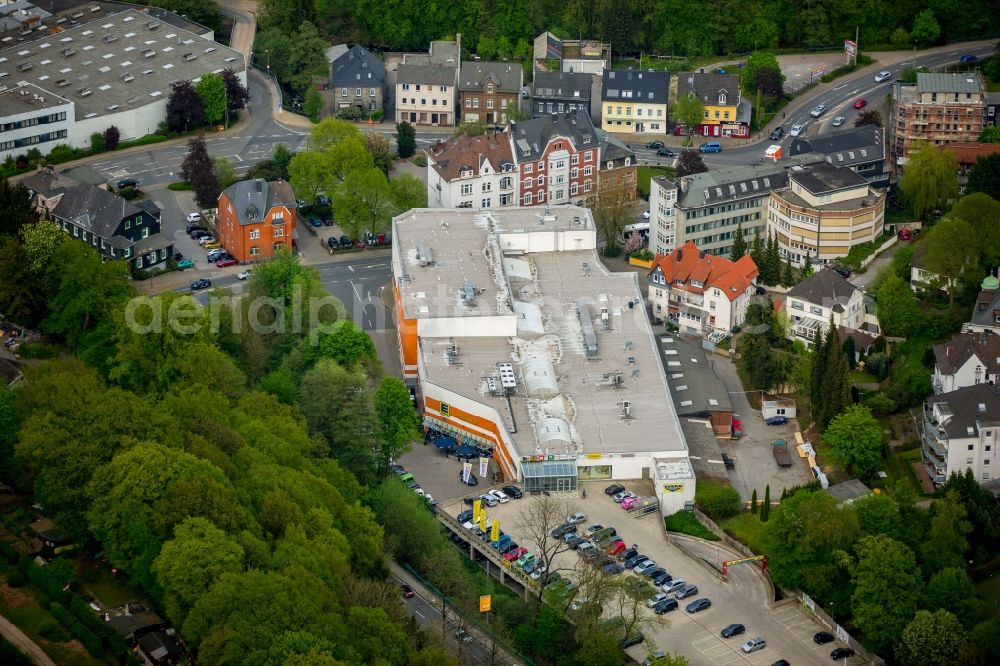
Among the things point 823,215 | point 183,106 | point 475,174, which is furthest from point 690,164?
point 183,106

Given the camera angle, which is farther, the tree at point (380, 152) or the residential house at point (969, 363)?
the tree at point (380, 152)

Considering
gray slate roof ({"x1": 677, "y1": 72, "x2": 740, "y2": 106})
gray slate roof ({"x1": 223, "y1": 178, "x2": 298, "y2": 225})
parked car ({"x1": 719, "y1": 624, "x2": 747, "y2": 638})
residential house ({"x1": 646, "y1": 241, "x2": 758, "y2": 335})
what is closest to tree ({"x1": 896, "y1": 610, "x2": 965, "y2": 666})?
parked car ({"x1": 719, "y1": 624, "x2": 747, "y2": 638})

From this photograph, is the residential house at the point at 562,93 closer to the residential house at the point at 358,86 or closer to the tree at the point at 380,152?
the residential house at the point at 358,86

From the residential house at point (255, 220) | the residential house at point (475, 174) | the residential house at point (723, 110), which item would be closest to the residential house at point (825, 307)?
the residential house at point (475, 174)

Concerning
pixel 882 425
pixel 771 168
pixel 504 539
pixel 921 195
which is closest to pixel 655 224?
pixel 771 168

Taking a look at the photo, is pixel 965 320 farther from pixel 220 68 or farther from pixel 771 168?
pixel 220 68

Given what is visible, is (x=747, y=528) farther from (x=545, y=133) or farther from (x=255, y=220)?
(x=255, y=220)

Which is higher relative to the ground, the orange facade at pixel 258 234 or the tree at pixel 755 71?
the tree at pixel 755 71
